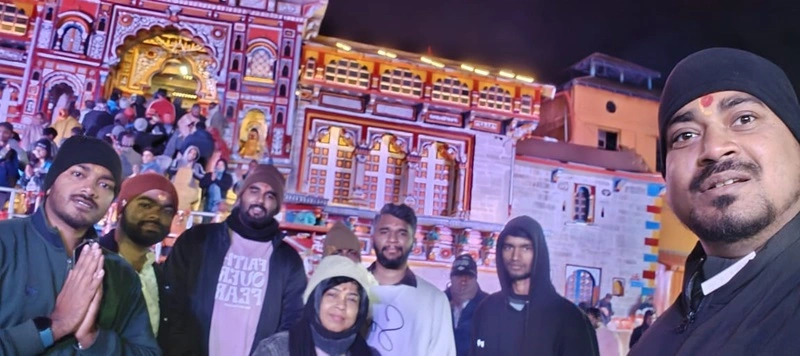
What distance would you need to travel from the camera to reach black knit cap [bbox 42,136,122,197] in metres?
1.78

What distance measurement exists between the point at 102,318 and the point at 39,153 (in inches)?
149

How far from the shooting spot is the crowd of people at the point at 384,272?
0.79m

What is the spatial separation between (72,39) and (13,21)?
57 centimetres

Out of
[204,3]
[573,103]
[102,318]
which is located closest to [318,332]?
[102,318]

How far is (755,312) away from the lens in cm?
72

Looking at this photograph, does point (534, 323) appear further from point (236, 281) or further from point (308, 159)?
point (308, 159)

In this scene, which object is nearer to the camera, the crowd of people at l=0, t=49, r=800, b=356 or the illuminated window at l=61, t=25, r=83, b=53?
the crowd of people at l=0, t=49, r=800, b=356

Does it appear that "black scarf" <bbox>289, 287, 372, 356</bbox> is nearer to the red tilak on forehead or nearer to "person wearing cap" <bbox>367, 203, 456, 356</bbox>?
"person wearing cap" <bbox>367, 203, 456, 356</bbox>

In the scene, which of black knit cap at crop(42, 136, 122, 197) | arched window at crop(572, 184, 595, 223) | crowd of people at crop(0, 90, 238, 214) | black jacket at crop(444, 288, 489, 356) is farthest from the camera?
arched window at crop(572, 184, 595, 223)

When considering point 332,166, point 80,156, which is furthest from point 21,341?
point 332,166

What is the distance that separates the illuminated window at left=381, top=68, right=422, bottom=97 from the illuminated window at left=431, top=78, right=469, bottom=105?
20 cm

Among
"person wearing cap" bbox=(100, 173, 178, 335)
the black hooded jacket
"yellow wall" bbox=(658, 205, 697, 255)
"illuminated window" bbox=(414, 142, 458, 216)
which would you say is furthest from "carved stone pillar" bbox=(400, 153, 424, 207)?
"person wearing cap" bbox=(100, 173, 178, 335)

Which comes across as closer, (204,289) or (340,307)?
(340,307)

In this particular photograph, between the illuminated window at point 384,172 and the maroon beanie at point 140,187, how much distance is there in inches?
150
